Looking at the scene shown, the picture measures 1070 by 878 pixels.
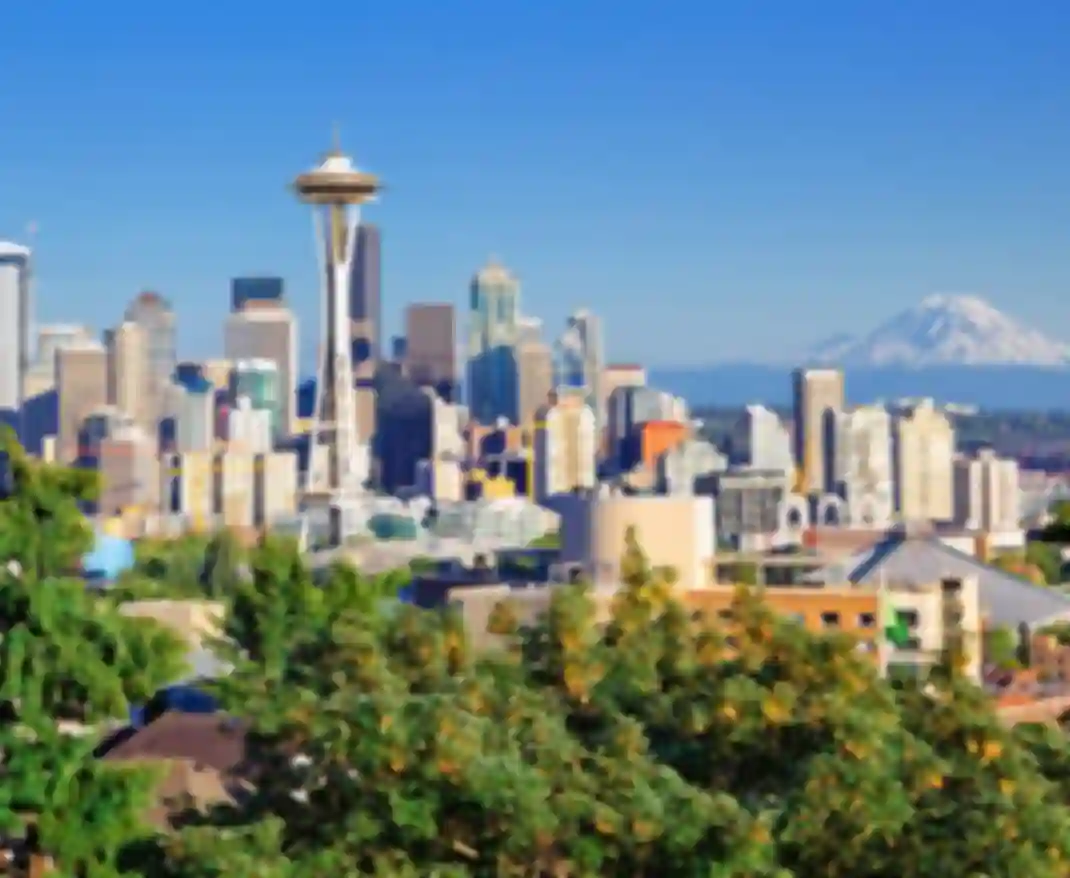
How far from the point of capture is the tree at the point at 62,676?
52.4 ft

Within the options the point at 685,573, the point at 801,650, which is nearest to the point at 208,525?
the point at 685,573

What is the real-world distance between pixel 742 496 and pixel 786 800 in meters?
126

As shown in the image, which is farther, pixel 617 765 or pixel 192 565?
pixel 192 565

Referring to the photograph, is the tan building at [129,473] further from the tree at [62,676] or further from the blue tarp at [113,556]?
the tree at [62,676]

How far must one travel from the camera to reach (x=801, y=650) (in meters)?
17.2

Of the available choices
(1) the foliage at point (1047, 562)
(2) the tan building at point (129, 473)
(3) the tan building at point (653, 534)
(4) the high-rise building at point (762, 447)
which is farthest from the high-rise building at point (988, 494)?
(3) the tan building at point (653, 534)

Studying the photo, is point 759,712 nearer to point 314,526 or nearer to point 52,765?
point 52,765

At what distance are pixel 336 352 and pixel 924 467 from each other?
5790 centimetres

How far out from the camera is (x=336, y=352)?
12662 cm

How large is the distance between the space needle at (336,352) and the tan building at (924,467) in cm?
4434

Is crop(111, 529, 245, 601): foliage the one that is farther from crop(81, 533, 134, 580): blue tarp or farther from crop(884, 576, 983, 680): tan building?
crop(884, 576, 983, 680): tan building

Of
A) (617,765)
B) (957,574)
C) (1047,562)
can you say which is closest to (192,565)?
(1047,562)

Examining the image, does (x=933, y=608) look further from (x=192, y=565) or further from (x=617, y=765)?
(x=192, y=565)

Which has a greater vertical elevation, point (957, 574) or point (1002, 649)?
point (957, 574)
